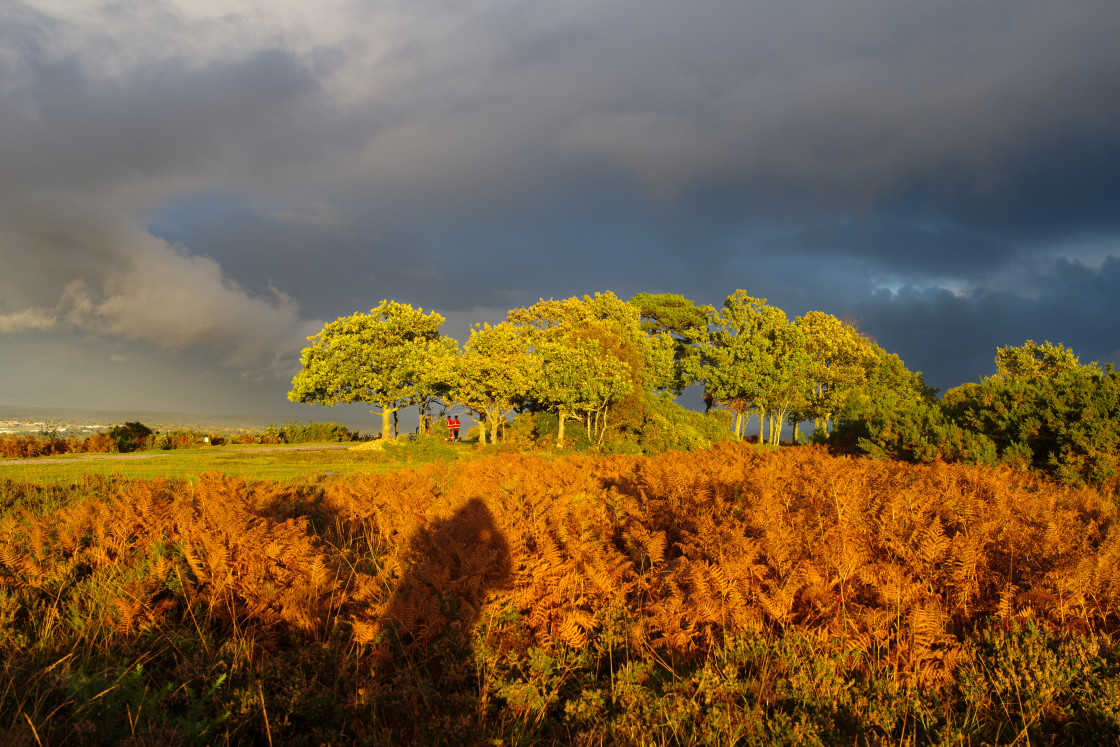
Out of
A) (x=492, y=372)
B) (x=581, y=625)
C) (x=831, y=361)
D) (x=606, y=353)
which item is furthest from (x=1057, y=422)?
(x=831, y=361)

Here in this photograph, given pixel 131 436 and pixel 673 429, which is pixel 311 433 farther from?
pixel 673 429

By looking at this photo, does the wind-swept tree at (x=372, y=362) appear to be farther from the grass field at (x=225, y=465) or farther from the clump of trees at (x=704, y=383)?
the grass field at (x=225, y=465)

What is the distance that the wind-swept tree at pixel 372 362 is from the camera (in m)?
33.2

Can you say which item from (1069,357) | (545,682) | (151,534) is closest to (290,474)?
(151,534)

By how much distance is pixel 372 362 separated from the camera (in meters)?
34.6

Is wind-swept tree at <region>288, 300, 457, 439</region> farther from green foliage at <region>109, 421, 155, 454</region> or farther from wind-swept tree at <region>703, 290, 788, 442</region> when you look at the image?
wind-swept tree at <region>703, 290, 788, 442</region>

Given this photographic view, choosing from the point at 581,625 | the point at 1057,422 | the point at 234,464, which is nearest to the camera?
the point at 581,625

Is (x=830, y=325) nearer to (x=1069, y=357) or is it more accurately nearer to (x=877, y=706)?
(x=1069, y=357)

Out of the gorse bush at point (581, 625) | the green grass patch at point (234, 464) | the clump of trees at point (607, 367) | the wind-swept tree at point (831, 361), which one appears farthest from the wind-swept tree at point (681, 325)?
the gorse bush at point (581, 625)

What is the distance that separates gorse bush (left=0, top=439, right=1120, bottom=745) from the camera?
3137 mm

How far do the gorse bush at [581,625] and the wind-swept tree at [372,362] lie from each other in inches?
1085

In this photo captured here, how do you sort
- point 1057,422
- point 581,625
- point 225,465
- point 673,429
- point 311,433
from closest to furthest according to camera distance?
point 581,625, point 1057,422, point 225,465, point 673,429, point 311,433

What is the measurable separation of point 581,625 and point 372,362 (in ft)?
107

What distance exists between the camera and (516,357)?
28.9m
